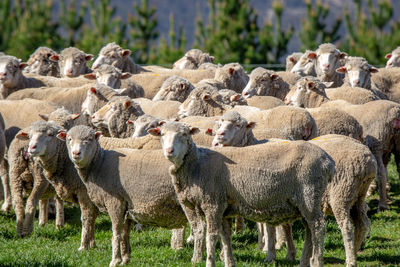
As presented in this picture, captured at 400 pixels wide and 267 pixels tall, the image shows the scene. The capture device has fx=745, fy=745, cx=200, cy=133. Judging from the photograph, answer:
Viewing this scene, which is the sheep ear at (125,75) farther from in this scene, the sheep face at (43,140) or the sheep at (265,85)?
the sheep face at (43,140)

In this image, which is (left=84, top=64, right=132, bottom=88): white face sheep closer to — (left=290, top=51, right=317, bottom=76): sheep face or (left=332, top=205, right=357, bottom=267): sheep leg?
(left=290, top=51, right=317, bottom=76): sheep face

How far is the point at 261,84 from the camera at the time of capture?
42.8 feet

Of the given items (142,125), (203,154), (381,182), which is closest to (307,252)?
(203,154)

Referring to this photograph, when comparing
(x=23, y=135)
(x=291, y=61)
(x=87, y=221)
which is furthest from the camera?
(x=291, y=61)

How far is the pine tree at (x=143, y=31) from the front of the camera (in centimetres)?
3228

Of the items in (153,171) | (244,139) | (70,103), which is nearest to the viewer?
(153,171)

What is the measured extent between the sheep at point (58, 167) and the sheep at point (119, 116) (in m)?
1.51

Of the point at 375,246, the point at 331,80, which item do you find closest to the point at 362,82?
the point at 331,80

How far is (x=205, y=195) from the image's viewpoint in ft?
24.7

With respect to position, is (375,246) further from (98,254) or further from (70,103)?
(70,103)

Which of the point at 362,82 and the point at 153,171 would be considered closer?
the point at 153,171

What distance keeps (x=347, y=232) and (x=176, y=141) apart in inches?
82.9

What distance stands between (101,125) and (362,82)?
5204 millimetres

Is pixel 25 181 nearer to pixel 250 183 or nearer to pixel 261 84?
pixel 250 183
